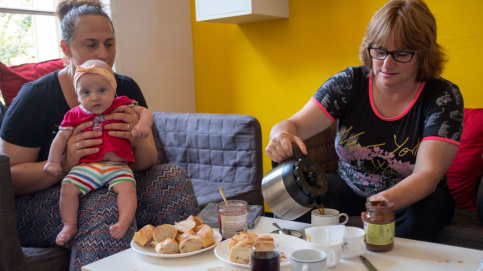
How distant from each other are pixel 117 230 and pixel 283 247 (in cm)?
52

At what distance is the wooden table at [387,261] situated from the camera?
1074 millimetres

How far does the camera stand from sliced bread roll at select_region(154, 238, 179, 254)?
1.17 meters

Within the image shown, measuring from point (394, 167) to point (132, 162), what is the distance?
3.01 ft

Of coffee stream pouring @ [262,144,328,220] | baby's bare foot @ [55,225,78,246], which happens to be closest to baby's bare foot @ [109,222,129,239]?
baby's bare foot @ [55,225,78,246]

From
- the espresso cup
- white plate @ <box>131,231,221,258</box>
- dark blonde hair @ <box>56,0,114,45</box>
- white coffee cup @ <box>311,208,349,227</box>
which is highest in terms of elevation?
dark blonde hair @ <box>56,0,114,45</box>

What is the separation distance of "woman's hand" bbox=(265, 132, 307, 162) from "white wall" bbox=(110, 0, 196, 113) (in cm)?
189

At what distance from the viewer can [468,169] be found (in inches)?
76.9

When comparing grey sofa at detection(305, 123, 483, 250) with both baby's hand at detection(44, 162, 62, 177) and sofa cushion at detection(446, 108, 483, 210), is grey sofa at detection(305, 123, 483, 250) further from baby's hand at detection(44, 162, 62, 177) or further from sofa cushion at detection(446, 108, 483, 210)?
baby's hand at detection(44, 162, 62, 177)

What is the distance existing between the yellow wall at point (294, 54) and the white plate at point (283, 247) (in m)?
1.48

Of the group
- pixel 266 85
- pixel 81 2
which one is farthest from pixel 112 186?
pixel 266 85

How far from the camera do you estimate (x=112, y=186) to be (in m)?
1.50

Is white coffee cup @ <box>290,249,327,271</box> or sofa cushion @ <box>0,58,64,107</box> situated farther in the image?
sofa cushion @ <box>0,58,64,107</box>

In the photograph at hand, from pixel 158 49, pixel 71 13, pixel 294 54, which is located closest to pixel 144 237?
pixel 71 13

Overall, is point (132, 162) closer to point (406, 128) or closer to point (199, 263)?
point (199, 263)
